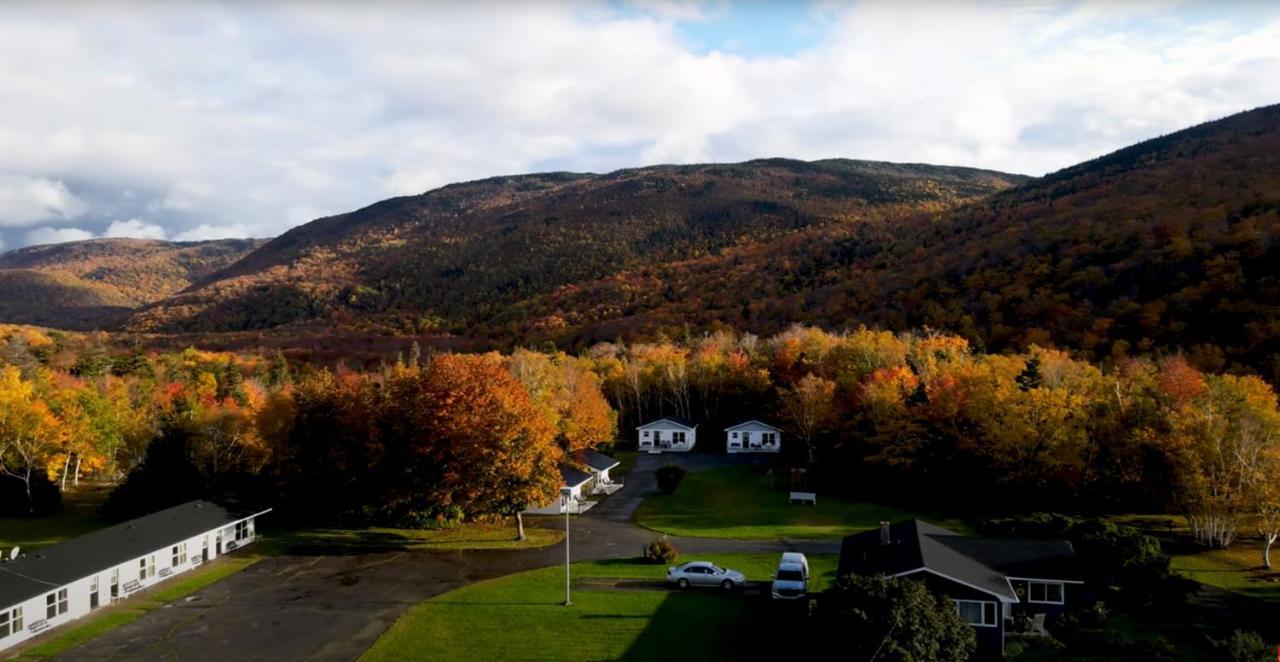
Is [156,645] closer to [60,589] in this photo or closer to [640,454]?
[60,589]

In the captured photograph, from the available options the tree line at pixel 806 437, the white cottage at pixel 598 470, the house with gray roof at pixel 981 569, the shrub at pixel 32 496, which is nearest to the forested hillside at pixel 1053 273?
the tree line at pixel 806 437

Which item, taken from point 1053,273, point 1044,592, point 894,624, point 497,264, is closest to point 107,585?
point 894,624

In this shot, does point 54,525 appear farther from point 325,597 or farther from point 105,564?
point 325,597

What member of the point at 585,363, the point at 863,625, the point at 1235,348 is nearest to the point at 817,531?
the point at 863,625

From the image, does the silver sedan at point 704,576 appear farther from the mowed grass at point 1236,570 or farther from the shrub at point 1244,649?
the mowed grass at point 1236,570

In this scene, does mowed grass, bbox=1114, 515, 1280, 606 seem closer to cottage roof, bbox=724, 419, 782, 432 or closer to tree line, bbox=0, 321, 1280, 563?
tree line, bbox=0, 321, 1280, 563

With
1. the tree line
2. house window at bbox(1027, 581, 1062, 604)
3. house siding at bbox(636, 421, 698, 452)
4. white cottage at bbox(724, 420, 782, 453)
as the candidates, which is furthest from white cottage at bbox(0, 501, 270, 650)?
white cottage at bbox(724, 420, 782, 453)
